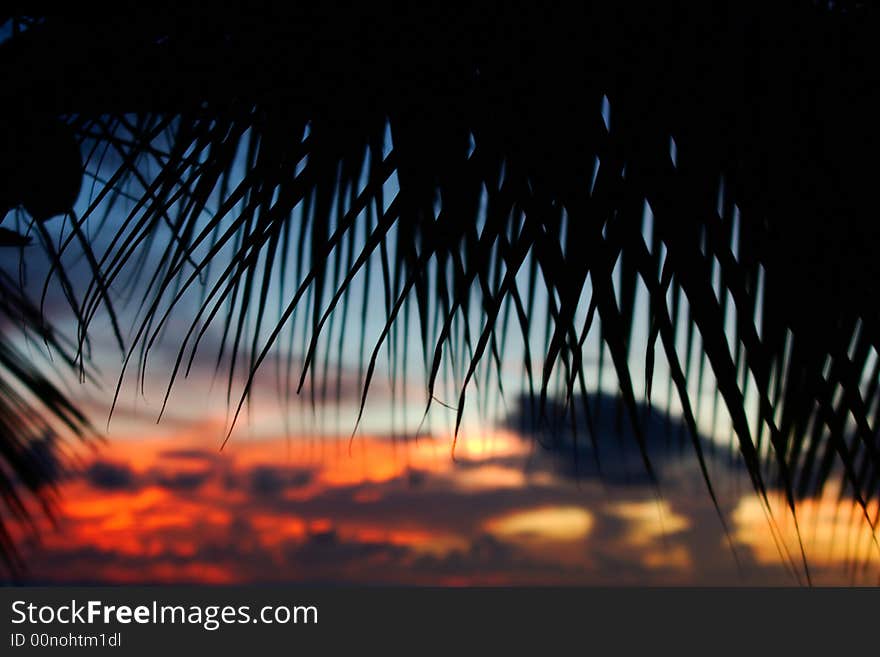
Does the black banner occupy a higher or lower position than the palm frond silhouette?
lower

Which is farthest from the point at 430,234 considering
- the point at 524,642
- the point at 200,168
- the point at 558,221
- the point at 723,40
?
the point at 524,642

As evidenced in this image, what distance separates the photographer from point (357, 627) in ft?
3.98

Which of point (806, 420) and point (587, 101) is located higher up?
point (587, 101)

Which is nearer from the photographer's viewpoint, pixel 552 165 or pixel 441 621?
pixel 552 165

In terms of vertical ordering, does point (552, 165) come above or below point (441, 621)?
above

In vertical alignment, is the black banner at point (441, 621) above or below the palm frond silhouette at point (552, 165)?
below

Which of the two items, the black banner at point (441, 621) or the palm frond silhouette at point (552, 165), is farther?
the black banner at point (441, 621)

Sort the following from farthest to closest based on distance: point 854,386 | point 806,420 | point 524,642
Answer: point 524,642, point 806,420, point 854,386

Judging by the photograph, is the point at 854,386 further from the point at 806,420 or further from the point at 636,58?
the point at 636,58

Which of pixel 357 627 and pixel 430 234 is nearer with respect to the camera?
pixel 430 234

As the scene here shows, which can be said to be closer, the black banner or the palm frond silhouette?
the palm frond silhouette

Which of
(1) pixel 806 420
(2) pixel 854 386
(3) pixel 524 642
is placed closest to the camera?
(2) pixel 854 386

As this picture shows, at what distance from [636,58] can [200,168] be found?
1.56 ft

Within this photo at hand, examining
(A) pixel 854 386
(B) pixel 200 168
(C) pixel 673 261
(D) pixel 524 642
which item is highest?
(B) pixel 200 168
